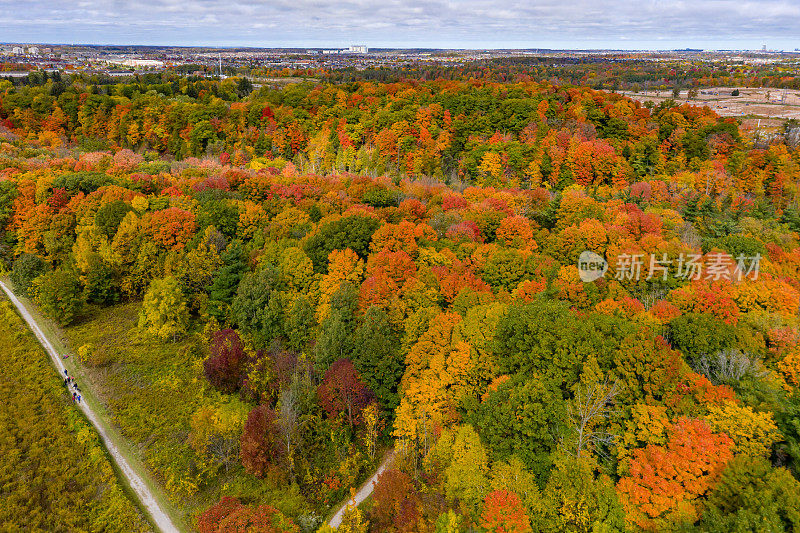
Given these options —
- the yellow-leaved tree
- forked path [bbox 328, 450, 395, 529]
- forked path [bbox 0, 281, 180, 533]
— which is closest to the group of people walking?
forked path [bbox 0, 281, 180, 533]

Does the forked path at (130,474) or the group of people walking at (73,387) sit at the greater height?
the group of people walking at (73,387)

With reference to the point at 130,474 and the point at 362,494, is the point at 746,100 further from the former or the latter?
the point at 130,474

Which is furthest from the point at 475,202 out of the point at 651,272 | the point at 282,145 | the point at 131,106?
the point at 131,106

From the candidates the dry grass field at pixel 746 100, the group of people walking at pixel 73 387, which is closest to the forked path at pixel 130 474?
the group of people walking at pixel 73 387

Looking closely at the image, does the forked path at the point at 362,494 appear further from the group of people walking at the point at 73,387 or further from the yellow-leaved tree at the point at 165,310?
the yellow-leaved tree at the point at 165,310

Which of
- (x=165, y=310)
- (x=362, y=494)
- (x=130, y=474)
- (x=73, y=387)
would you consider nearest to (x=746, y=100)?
(x=362, y=494)

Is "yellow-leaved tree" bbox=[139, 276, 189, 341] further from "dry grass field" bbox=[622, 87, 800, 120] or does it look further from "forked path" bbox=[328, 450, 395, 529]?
"dry grass field" bbox=[622, 87, 800, 120]

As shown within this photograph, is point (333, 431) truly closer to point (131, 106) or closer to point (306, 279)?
point (306, 279)
